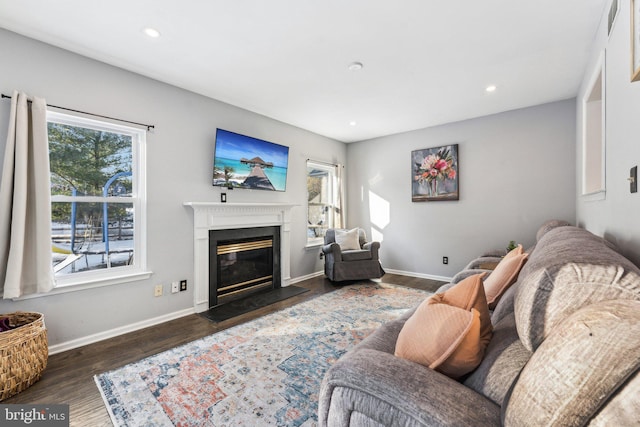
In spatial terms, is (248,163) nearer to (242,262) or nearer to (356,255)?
(242,262)

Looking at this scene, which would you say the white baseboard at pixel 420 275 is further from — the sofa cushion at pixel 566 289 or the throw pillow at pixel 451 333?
the sofa cushion at pixel 566 289

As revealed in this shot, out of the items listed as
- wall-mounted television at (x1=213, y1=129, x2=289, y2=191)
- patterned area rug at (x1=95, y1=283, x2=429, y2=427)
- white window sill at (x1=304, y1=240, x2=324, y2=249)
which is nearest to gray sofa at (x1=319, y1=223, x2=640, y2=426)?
patterned area rug at (x1=95, y1=283, x2=429, y2=427)

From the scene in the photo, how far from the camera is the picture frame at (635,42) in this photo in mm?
1102

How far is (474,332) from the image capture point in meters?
0.96

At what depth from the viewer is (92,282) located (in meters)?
2.55

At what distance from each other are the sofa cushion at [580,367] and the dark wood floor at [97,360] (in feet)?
6.72

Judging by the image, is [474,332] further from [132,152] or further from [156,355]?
[132,152]

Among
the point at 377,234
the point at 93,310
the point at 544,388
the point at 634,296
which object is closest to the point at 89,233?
the point at 93,310

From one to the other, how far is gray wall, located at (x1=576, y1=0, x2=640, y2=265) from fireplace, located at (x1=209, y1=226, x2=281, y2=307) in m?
3.45

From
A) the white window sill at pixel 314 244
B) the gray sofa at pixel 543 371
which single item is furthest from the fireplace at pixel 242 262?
the gray sofa at pixel 543 371

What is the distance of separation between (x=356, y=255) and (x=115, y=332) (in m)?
3.08

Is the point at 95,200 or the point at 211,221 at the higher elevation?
the point at 95,200

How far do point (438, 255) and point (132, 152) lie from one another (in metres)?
4.36

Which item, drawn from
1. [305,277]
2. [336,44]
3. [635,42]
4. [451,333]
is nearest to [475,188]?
[305,277]
